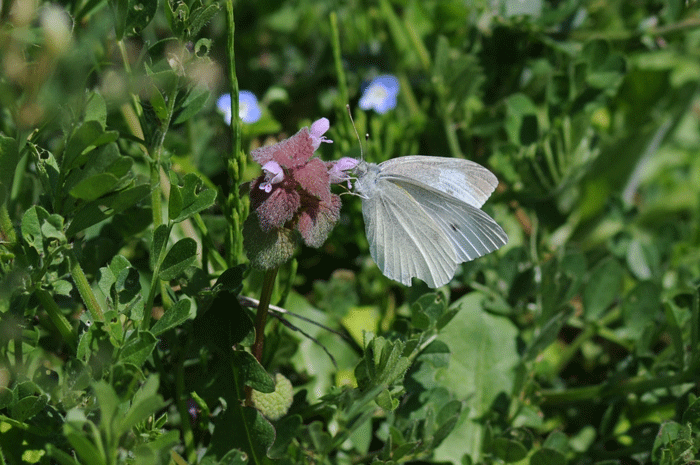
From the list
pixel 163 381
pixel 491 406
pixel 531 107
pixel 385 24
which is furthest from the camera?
pixel 385 24

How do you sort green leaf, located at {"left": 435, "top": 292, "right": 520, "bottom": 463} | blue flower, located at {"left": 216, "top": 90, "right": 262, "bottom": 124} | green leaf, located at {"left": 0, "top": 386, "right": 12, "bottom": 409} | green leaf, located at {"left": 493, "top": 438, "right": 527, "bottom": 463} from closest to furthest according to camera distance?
green leaf, located at {"left": 0, "top": 386, "right": 12, "bottom": 409} < green leaf, located at {"left": 493, "top": 438, "right": 527, "bottom": 463} < green leaf, located at {"left": 435, "top": 292, "right": 520, "bottom": 463} < blue flower, located at {"left": 216, "top": 90, "right": 262, "bottom": 124}

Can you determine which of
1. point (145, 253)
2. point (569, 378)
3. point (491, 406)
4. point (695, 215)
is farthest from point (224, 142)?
point (695, 215)

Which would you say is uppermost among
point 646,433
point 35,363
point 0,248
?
point 0,248

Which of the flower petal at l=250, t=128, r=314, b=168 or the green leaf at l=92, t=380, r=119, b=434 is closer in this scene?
the green leaf at l=92, t=380, r=119, b=434

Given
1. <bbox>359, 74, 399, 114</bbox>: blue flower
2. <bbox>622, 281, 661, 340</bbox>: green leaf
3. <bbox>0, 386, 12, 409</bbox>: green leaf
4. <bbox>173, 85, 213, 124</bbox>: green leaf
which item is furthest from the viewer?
<bbox>359, 74, 399, 114</bbox>: blue flower

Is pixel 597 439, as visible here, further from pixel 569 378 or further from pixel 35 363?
pixel 35 363

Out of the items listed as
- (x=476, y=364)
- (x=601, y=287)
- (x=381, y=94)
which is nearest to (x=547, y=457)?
(x=476, y=364)

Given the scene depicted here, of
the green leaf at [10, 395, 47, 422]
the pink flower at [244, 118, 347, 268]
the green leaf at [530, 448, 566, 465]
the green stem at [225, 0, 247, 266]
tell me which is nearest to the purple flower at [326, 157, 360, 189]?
the pink flower at [244, 118, 347, 268]

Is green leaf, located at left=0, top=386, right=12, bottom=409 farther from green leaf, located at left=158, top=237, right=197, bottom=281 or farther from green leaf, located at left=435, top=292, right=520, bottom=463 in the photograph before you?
green leaf, located at left=435, top=292, right=520, bottom=463
